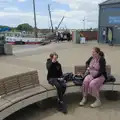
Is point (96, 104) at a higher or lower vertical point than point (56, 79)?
lower

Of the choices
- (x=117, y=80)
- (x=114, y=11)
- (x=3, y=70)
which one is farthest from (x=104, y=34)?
(x=117, y=80)

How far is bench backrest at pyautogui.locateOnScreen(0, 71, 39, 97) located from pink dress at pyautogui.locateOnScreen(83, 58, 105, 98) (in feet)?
4.18

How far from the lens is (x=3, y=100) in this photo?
257 inches

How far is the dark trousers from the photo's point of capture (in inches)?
286

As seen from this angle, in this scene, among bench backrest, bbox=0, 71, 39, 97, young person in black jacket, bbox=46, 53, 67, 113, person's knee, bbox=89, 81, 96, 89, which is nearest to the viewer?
bench backrest, bbox=0, 71, 39, 97

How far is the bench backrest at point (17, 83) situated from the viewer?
267 inches

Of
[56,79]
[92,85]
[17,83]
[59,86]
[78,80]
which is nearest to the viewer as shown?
[17,83]

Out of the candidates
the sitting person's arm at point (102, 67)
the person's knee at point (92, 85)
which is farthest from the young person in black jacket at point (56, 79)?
the sitting person's arm at point (102, 67)

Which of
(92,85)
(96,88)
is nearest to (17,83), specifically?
(92,85)

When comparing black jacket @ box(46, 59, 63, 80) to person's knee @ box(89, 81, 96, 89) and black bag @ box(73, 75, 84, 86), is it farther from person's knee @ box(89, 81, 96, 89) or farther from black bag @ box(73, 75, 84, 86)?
person's knee @ box(89, 81, 96, 89)

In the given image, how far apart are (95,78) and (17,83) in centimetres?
198

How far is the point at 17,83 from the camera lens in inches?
282

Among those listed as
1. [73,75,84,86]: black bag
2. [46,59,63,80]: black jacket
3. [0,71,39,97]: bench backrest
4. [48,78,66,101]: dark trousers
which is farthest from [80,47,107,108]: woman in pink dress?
[0,71,39,97]: bench backrest

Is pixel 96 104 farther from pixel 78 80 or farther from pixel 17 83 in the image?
pixel 17 83
